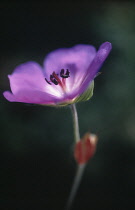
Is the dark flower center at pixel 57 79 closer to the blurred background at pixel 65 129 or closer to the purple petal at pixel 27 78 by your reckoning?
the purple petal at pixel 27 78

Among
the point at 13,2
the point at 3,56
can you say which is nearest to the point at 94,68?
the point at 3,56

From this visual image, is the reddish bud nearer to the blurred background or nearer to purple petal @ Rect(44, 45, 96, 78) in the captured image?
purple petal @ Rect(44, 45, 96, 78)

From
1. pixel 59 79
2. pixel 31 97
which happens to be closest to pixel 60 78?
pixel 59 79

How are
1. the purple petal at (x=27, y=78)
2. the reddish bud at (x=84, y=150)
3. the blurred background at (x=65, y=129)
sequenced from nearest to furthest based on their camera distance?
the reddish bud at (x=84, y=150), the purple petal at (x=27, y=78), the blurred background at (x=65, y=129)

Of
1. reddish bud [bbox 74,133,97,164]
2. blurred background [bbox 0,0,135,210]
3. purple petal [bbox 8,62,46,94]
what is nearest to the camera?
reddish bud [bbox 74,133,97,164]

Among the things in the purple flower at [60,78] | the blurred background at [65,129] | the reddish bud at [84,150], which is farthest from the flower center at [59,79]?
the blurred background at [65,129]

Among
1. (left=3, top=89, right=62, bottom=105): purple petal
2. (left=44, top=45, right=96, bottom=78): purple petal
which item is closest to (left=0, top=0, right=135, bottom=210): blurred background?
(left=44, top=45, right=96, bottom=78): purple petal
